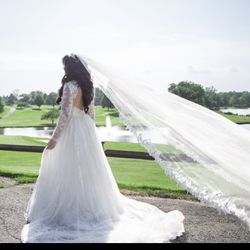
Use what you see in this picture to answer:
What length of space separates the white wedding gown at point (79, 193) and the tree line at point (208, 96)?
2347 inches

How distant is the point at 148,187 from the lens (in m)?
8.90

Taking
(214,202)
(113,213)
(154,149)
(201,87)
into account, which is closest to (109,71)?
(154,149)

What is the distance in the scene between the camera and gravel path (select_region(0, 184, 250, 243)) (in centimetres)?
553

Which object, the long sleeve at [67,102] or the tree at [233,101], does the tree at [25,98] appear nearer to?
the tree at [233,101]

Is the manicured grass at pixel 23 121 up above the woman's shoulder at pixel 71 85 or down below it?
below

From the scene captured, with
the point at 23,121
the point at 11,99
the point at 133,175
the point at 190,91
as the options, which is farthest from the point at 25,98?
the point at 133,175

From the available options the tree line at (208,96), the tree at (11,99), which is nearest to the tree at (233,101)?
the tree line at (208,96)

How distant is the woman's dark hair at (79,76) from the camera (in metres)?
5.95

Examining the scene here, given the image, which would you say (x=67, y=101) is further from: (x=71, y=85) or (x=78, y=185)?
(x=78, y=185)

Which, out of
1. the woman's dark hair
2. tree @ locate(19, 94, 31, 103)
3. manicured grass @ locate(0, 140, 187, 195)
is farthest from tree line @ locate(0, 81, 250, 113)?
the woman's dark hair

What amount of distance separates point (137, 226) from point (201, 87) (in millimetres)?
78212

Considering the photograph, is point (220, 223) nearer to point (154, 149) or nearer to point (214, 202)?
point (214, 202)

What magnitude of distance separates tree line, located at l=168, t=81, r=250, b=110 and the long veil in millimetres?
59629

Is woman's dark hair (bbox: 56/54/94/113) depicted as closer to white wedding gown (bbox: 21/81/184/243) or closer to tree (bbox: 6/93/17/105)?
white wedding gown (bbox: 21/81/184/243)
